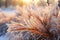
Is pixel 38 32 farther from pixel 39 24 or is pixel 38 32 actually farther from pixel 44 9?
pixel 44 9

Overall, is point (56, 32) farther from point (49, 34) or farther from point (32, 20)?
point (32, 20)

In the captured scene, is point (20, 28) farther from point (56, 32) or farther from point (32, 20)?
point (56, 32)

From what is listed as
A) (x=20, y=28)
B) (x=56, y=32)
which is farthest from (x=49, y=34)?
(x=20, y=28)

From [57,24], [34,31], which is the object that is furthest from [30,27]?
[57,24]

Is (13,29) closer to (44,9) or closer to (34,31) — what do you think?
(34,31)

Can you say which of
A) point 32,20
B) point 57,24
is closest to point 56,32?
point 57,24

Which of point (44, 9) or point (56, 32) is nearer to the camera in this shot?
point (56, 32)

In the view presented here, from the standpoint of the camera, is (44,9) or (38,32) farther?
(44,9)

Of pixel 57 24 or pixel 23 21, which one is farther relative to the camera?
pixel 23 21
